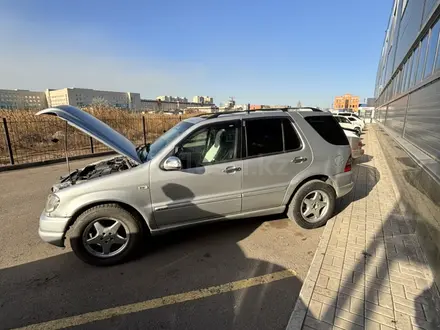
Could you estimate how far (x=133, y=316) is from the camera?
232 cm

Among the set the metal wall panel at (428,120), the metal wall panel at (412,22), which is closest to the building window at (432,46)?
the metal wall panel at (428,120)

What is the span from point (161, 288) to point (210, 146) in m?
1.89

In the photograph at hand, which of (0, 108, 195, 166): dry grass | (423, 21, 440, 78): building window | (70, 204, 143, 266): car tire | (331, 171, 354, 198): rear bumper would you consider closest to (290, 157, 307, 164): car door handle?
(331, 171, 354, 198): rear bumper

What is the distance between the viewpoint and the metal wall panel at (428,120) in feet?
12.3

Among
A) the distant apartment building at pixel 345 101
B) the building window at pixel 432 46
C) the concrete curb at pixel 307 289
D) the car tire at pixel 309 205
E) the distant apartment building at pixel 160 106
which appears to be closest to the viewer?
the concrete curb at pixel 307 289

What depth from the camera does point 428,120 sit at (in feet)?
14.6

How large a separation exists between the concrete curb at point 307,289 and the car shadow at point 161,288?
0.10 meters

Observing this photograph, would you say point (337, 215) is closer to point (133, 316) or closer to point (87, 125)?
point (133, 316)

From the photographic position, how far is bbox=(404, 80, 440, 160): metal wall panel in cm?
375

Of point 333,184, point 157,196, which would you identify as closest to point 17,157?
point 157,196

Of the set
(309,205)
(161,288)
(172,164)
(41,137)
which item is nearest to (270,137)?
(309,205)

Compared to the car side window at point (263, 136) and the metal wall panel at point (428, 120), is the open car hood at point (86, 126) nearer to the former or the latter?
the car side window at point (263, 136)

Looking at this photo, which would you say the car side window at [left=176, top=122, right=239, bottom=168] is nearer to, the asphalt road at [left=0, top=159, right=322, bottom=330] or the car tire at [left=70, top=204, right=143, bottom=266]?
the car tire at [left=70, top=204, right=143, bottom=266]

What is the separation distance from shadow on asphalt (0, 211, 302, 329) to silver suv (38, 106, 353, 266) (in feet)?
1.08
